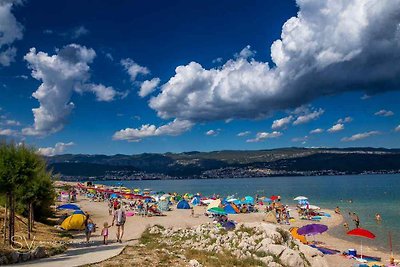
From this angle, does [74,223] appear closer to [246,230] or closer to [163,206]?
[246,230]

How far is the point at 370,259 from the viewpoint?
81.4 feet

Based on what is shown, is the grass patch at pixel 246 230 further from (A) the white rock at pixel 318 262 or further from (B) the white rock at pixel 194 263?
(B) the white rock at pixel 194 263

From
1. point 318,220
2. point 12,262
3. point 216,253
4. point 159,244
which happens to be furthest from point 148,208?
point 12,262

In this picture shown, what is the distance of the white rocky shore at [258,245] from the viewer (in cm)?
1669

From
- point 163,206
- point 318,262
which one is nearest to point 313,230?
point 318,262

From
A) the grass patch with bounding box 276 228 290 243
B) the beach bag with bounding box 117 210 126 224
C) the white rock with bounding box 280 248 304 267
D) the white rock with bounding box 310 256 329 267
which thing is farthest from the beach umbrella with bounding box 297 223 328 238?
Result: the beach bag with bounding box 117 210 126 224

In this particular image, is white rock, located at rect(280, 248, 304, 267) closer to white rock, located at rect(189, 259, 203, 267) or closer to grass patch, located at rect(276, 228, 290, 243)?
grass patch, located at rect(276, 228, 290, 243)

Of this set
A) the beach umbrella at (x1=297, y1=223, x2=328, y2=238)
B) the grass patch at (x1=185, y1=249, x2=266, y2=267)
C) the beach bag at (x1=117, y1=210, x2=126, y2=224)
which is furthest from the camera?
the beach umbrella at (x1=297, y1=223, x2=328, y2=238)

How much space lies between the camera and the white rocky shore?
1669 cm

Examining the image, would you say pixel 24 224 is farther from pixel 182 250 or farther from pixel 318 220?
pixel 318 220

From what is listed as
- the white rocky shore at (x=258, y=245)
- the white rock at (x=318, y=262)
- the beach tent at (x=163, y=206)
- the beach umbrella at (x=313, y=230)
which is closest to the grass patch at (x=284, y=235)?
the white rocky shore at (x=258, y=245)

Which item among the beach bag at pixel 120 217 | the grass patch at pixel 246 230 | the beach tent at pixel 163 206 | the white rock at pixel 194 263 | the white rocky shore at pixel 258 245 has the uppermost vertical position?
the beach bag at pixel 120 217

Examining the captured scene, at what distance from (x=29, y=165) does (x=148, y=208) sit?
30.9m

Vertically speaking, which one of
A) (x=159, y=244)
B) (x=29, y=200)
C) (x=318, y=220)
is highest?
(x=29, y=200)
